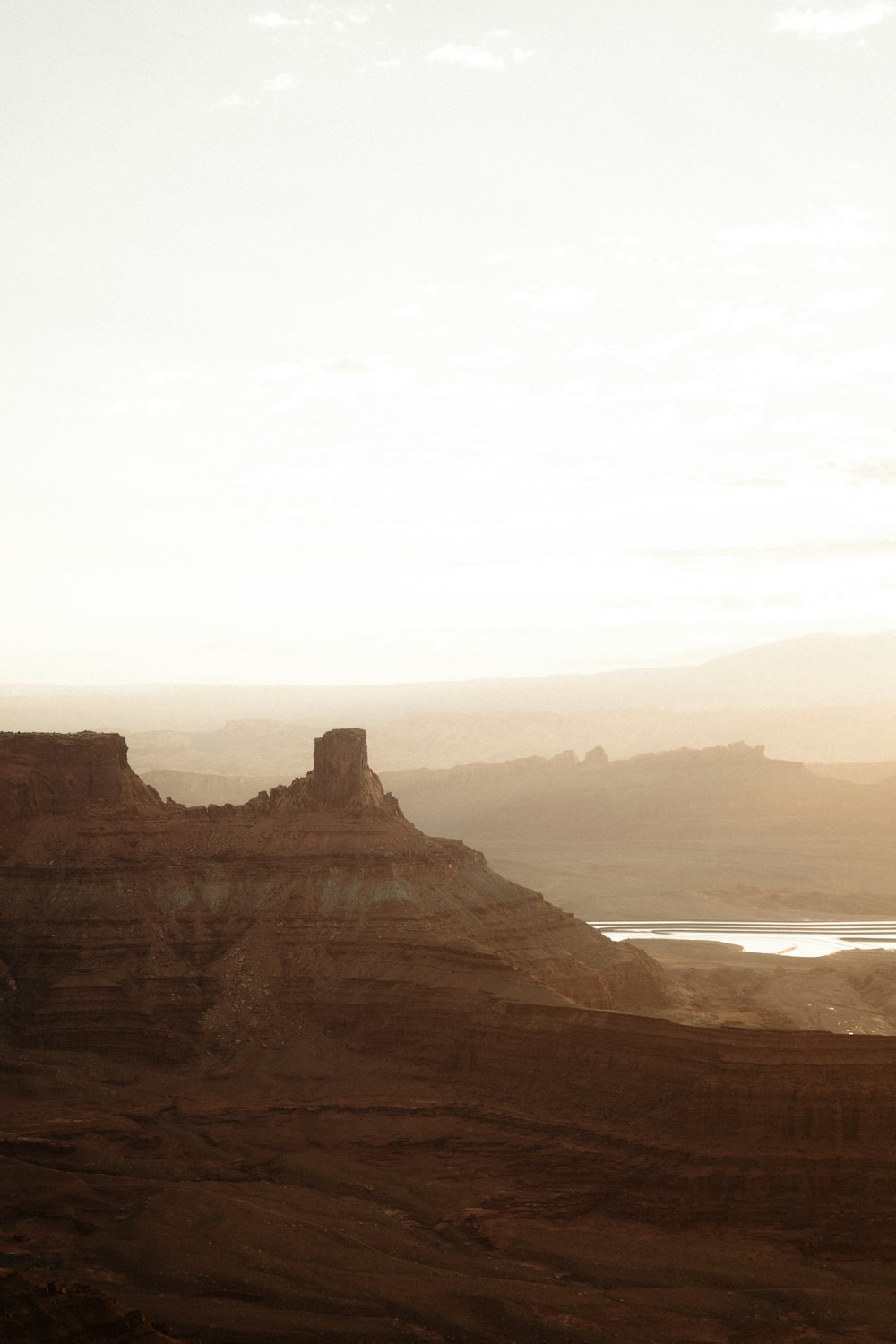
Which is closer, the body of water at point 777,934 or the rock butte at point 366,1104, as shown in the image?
the rock butte at point 366,1104

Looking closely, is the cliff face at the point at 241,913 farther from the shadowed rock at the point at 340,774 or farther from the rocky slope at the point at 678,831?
the rocky slope at the point at 678,831

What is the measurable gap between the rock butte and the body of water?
40517 mm

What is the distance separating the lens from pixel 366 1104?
4822 centimetres

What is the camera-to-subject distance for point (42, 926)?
57344 mm

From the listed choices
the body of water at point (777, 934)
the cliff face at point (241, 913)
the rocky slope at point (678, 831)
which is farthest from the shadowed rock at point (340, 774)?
the rocky slope at point (678, 831)

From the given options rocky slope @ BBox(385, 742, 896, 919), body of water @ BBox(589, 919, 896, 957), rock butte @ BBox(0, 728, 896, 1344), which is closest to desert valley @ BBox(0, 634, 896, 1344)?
rock butte @ BBox(0, 728, 896, 1344)

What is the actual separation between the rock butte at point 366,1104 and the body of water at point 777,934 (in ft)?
133

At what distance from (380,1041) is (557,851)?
323ft

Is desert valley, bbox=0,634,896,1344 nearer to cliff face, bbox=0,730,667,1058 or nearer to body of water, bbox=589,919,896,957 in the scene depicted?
cliff face, bbox=0,730,667,1058

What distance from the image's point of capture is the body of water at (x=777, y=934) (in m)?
98.8

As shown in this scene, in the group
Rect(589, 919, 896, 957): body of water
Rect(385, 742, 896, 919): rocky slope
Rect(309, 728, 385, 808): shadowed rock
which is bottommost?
Rect(589, 919, 896, 957): body of water

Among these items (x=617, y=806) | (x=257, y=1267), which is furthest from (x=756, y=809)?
(x=257, y=1267)

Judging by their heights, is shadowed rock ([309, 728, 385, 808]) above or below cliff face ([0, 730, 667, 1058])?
above

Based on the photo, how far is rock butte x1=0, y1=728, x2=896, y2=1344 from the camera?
117 feet
